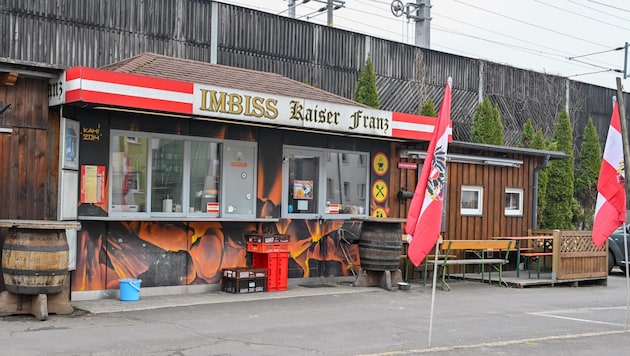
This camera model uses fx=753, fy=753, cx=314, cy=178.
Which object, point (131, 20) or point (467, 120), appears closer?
point (131, 20)

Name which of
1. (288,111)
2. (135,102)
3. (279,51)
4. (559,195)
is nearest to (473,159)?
(288,111)

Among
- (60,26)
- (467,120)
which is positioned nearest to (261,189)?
(60,26)

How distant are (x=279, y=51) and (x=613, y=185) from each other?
16.9m

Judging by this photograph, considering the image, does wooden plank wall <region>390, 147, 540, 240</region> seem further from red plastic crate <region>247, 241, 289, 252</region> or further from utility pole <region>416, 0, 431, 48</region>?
utility pole <region>416, 0, 431, 48</region>

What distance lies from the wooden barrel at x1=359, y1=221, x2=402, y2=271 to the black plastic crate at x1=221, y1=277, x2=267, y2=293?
205 centimetres

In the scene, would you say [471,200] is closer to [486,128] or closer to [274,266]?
[274,266]

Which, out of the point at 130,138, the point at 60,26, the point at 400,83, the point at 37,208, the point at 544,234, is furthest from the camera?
the point at 400,83

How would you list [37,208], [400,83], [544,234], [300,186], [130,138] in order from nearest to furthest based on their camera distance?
[37,208]
[130,138]
[300,186]
[544,234]
[400,83]

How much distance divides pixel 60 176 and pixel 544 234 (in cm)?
1128

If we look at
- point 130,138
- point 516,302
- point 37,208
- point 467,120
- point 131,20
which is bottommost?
point 516,302

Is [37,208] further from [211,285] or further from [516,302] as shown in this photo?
[516,302]

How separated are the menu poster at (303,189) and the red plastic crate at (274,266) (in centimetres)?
136

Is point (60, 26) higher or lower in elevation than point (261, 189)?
higher

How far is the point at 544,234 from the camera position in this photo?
1756 centimetres
